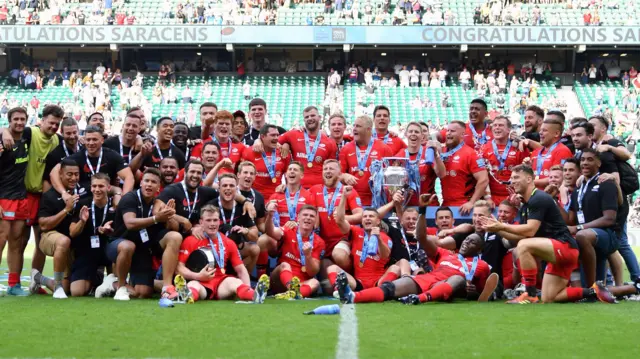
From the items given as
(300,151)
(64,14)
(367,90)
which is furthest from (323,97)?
(300,151)

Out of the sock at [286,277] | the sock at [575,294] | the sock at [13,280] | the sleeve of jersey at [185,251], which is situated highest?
the sleeve of jersey at [185,251]

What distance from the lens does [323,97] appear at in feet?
101

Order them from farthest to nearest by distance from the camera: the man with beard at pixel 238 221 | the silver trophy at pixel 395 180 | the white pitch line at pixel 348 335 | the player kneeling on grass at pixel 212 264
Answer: the silver trophy at pixel 395 180 < the man with beard at pixel 238 221 < the player kneeling on grass at pixel 212 264 < the white pitch line at pixel 348 335

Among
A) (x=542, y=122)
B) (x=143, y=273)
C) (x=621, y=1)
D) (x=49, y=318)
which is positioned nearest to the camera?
(x=49, y=318)

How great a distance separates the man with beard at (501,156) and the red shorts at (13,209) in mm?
4873

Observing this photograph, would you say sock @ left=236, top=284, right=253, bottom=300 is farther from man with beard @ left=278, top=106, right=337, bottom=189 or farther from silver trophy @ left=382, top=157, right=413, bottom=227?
man with beard @ left=278, top=106, right=337, bottom=189

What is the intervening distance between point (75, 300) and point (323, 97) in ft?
76.7

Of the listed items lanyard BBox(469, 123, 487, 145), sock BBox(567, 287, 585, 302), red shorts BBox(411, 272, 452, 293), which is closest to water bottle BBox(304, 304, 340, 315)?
red shorts BBox(411, 272, 452, 293)

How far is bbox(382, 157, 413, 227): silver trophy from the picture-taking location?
8.88 meters

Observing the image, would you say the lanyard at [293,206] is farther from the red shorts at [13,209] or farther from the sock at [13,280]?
the sock at [13,280]

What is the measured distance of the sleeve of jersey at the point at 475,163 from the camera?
930cm

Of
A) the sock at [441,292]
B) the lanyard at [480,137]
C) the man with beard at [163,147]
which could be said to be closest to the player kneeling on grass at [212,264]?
the man with beard at [163,147]

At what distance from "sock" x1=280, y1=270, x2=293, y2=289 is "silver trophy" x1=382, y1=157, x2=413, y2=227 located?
1222 mm

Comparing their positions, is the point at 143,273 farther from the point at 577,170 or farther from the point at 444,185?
the point at 577,170
